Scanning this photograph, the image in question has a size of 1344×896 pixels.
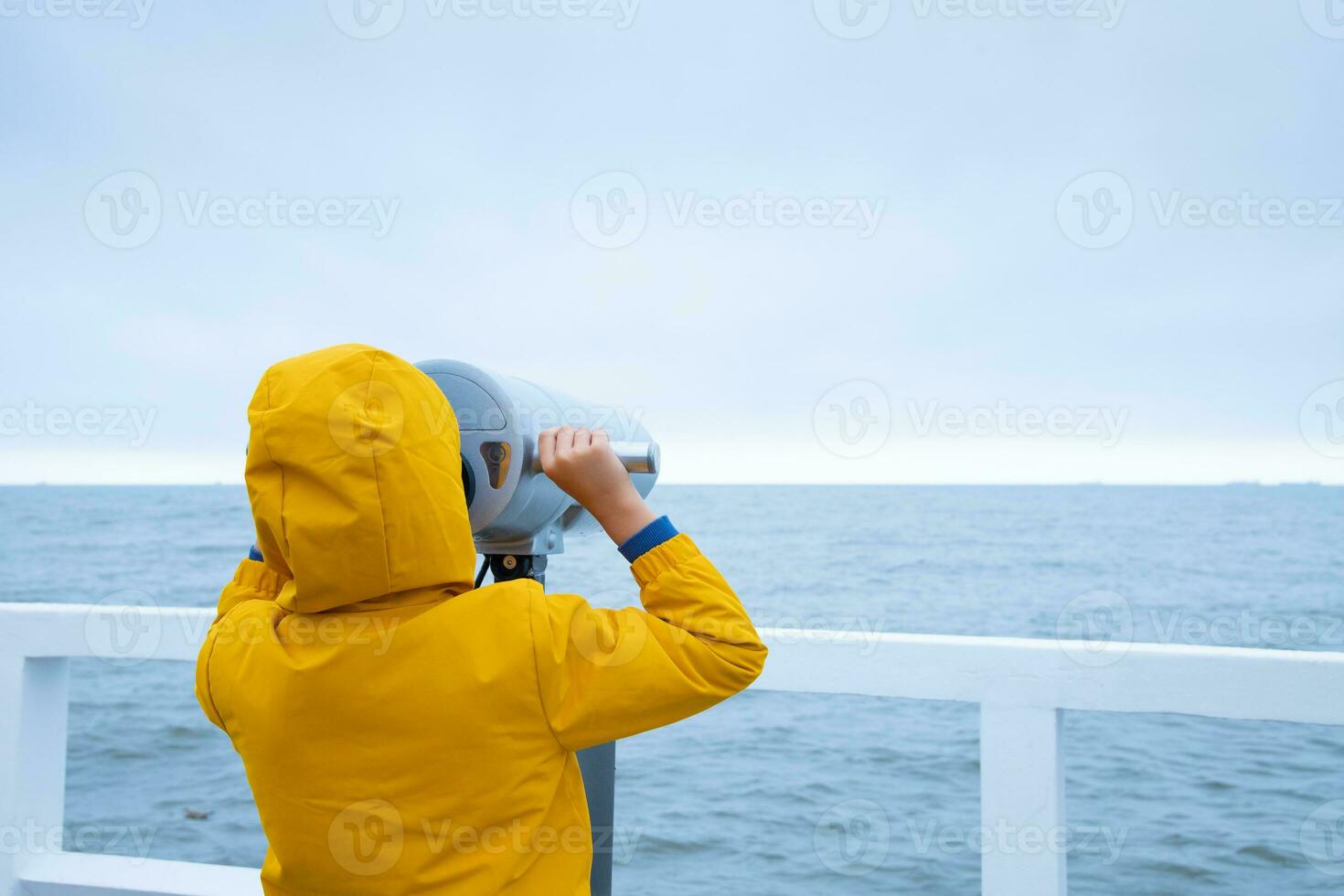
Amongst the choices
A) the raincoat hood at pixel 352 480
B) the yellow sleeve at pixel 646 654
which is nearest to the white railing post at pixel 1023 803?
the yellow sleeve at pixel 646 654

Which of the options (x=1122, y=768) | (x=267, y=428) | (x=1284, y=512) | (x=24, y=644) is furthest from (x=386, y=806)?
(x=1284, y=512)

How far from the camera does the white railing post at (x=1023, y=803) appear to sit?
156 centimetres

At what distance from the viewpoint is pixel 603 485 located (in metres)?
1.06

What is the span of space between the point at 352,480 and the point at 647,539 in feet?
1.05

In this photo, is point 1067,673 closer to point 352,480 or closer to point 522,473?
point 522,473

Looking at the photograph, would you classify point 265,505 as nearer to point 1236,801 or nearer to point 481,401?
point 481,401

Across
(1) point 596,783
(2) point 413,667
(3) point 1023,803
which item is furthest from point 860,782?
(2) point 413,667

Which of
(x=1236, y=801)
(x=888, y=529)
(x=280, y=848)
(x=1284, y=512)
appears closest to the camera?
(x=280, y=848)

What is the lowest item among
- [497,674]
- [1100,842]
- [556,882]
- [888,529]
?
[1100,842]

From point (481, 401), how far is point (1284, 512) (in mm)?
58018

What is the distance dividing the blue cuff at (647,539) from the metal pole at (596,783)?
0.76ft

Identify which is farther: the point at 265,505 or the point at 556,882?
the point at 556,882

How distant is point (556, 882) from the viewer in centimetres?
103

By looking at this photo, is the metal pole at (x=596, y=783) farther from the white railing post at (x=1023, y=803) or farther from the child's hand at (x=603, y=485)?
the white railing post at (x=1023, y=803)
